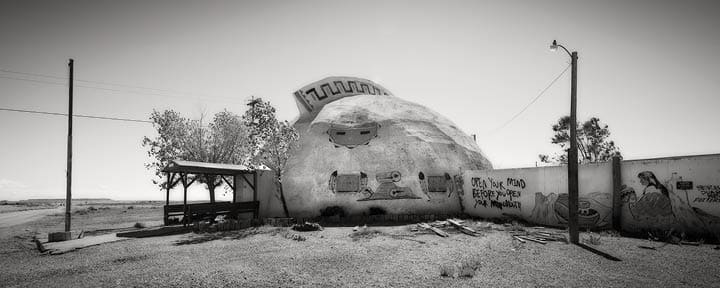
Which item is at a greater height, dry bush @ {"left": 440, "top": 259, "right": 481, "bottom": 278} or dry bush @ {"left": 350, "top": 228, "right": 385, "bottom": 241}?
dry bush @ {"left": 440, "top": 259, "right": 481, "bottom": 278}

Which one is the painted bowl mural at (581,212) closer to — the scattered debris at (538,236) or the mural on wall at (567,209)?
the mural on wall at (567,209)

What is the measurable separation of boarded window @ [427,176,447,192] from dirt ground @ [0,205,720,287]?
7823 millimetres

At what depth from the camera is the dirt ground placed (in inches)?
310

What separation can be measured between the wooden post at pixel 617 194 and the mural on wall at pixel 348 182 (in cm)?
1276

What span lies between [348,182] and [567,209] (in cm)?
1206

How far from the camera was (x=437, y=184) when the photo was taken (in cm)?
2192

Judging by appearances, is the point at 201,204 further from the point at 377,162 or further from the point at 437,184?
the point at 437,184

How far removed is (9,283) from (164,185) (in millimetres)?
18418

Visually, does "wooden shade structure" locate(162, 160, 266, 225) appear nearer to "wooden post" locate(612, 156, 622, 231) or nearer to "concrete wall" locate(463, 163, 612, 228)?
"concrete wall" locate(463, 163, 612, 228)

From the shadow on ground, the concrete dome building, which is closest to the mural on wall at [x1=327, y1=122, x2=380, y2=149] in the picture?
the concrete dome building

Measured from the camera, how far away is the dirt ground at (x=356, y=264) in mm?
7883

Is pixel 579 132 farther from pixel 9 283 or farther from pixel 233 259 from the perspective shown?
pixel 9 283

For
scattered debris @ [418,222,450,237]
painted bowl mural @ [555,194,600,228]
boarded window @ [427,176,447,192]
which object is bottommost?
scattered debris @ [418,222,450,237]

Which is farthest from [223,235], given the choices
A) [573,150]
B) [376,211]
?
[573,150]
